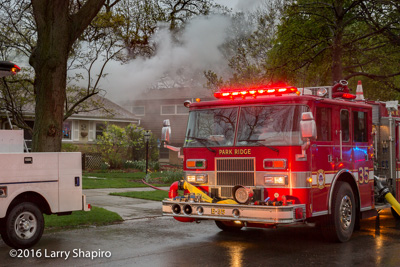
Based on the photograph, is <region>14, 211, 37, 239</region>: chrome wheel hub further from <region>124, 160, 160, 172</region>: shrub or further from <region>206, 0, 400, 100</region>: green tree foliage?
<region>124, 160, 160, 172</region>: shrub

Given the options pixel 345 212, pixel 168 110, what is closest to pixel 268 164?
pixel 345 212

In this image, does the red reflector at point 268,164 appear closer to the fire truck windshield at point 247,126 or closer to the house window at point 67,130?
the fire truck windshield at point 247,126

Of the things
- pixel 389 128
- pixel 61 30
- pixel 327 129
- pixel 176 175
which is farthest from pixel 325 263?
pixel 176 175

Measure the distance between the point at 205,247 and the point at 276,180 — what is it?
5.24ft

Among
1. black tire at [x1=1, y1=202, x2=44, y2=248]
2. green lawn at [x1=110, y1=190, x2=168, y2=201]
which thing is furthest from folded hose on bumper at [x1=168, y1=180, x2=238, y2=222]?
green lawn at [x1=110, y1=190, x2=168, y2=201]

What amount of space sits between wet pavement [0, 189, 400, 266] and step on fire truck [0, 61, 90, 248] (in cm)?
36

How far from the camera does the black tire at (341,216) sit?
8.88 metres

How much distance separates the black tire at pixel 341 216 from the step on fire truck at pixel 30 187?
414 cm

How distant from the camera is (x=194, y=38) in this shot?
901 inches

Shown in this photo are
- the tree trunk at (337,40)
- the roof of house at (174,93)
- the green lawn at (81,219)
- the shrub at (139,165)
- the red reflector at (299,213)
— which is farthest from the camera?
the roof of house at (174,93)

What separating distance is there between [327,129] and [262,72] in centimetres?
1358

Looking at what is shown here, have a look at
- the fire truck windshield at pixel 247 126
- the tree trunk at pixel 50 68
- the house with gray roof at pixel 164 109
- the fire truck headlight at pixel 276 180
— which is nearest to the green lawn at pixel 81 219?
the tree trunk at pixel 50 68

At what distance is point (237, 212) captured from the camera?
816 centimetres

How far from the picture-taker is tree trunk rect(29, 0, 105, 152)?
35.1 feet
